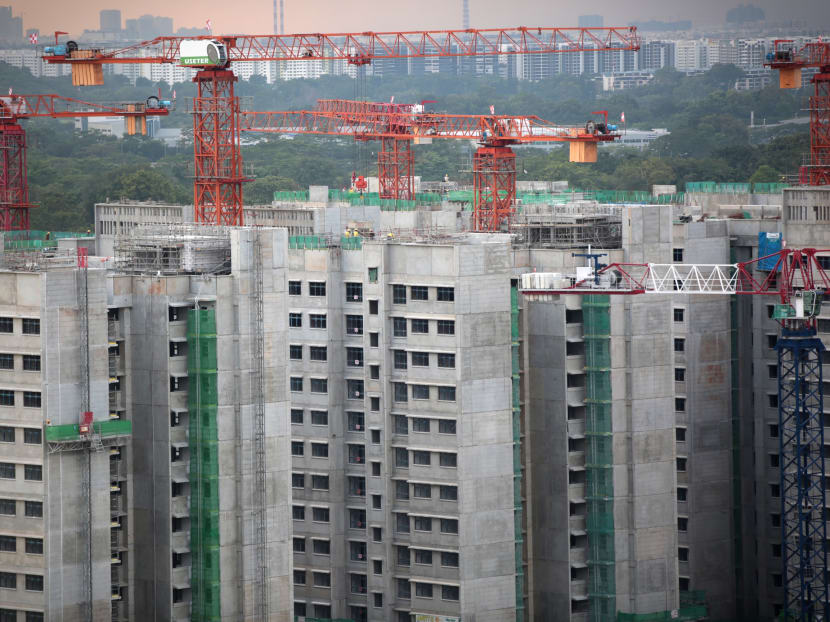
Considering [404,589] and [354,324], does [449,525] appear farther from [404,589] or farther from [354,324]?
[354,324]

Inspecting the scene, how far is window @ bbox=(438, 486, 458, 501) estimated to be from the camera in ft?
463

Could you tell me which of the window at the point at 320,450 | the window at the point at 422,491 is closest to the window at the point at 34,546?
the window at the point at 422,491

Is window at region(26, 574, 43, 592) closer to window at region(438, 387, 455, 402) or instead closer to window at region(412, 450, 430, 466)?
window at region(412, 450, 430, 466)

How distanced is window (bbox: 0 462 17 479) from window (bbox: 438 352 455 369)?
32.9 metres

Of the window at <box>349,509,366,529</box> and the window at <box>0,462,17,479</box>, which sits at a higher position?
the window at <box>0,462,17,479</box>

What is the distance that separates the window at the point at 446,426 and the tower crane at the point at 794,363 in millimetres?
14053

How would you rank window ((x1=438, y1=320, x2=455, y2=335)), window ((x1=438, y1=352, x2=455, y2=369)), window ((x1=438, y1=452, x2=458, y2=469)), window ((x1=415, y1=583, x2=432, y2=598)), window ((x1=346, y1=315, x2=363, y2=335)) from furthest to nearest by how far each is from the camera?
1. window ((x1=346, y1=315, x2=363, y2=335))
2. window ((x1=415, y1=583, x2=432, y2=598))
3. window ((x1=438, y1=452, x2=458, y2=469))
4. window ((x1=438, y1=352, x2=455, y2=369))
5. window ((x1=438, y1=320, x2=455, y2=335))

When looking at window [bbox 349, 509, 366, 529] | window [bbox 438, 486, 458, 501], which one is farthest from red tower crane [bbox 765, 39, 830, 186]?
window [bbox 438, 486, 458, 501]

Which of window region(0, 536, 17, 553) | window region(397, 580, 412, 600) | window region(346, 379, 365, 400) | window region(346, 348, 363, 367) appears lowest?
window region(397, 580, 412, 600)

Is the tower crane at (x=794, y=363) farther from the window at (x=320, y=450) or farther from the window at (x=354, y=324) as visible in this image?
the window at (x=320, y=450)

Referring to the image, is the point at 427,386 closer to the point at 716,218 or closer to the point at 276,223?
the point at 716,218

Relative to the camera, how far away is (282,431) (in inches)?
5108

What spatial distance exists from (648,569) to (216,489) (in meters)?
40.4

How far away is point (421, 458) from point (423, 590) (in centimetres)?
945
